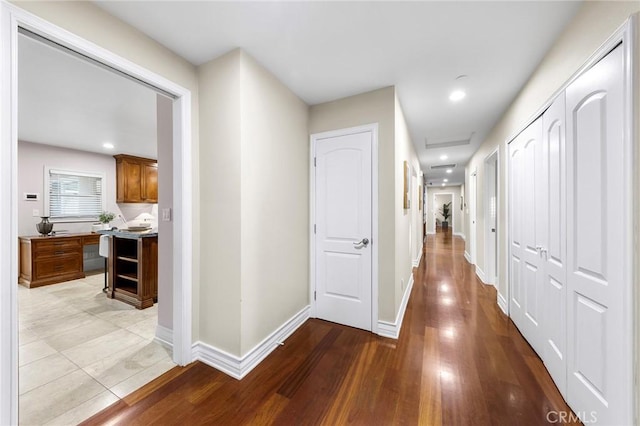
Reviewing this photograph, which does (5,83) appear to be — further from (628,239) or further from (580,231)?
(580,231)

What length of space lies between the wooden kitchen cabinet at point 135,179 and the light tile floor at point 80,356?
8.61ft

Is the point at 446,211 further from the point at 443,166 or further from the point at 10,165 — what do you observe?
the point at 10,165

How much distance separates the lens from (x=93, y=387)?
5.45ft

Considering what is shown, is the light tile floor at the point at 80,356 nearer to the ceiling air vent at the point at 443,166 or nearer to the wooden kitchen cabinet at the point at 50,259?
the wooden kitchen cabinet at the point at 50,259

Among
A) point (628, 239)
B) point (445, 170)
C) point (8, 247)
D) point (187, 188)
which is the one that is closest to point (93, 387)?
point (8, 247)

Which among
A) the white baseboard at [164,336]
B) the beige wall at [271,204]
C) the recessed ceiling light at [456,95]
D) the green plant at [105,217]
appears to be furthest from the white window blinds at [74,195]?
the recessed ceiling light at [456,95]

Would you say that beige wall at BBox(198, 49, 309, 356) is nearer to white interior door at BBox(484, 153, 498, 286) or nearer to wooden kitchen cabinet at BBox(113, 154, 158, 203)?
white interior door at BBox(484, 153, 498, 286)

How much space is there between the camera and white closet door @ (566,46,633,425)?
113cm

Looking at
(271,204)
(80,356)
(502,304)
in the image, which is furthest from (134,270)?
(502,304)

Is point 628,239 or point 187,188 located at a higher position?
point 187,188

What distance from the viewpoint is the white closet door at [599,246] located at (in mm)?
1128

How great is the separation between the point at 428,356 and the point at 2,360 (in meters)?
2.66

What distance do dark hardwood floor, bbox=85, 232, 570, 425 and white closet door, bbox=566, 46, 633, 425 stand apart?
40 cm

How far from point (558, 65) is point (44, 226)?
282 inches
